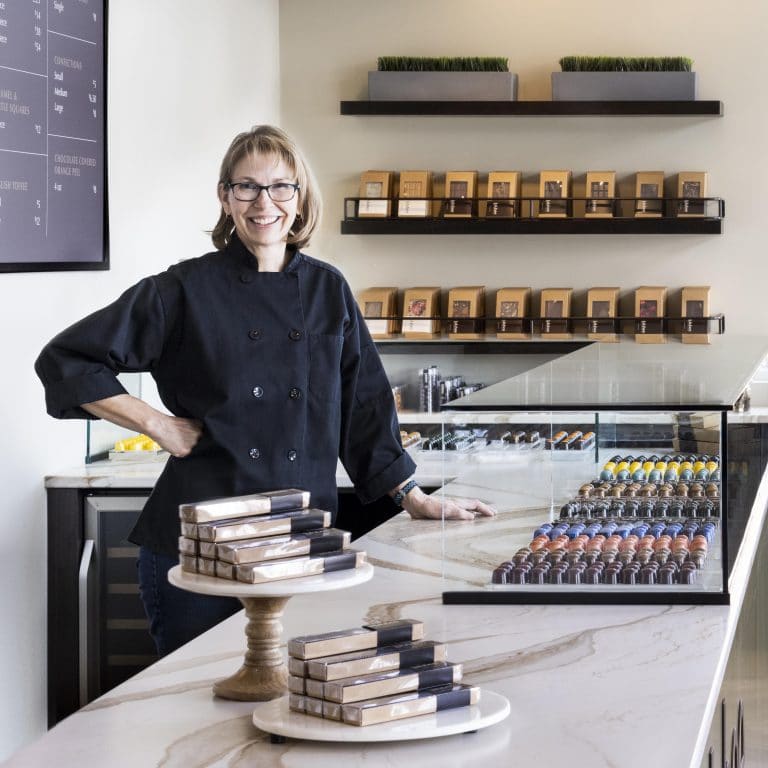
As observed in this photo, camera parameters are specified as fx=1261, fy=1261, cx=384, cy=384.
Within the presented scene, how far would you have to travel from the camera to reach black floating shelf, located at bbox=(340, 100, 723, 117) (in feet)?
15.9

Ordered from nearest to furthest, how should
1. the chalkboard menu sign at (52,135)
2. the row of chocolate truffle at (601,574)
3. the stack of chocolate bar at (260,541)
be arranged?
the stack of chocolate bar at (260,541) < the row of chocolate truffle at (601,574) < the chalkboard menu sign at (52,135)

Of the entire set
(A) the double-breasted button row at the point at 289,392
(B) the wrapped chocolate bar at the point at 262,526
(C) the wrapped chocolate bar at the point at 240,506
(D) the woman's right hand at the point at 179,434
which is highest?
(A) the double-breasted button row at the point at 289,392

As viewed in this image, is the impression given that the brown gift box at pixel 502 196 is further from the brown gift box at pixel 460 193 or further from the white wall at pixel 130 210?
the white wall at pixel 130 210

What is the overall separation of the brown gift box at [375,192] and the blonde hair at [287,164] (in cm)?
302

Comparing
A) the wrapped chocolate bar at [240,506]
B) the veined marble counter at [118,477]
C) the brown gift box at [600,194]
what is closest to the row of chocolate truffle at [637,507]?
the wrapped chocolate bar at [240,506]

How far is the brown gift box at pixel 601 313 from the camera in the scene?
495cm

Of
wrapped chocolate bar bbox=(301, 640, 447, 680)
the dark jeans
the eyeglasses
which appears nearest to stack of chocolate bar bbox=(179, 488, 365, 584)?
wrapped chocolate bar bbox=(301, 640, 447, 680)

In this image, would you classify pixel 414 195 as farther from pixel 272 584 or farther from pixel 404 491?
pixel 272 584

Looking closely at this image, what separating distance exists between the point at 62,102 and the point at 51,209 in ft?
0.94

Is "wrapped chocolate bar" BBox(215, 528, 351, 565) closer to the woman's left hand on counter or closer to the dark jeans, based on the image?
the dark jeans

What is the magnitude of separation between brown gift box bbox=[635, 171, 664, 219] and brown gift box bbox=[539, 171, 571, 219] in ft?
0.91

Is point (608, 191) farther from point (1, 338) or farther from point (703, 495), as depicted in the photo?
point (703, 495)

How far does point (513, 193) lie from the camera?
4.98 metres

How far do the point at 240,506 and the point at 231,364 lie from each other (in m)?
0.58
